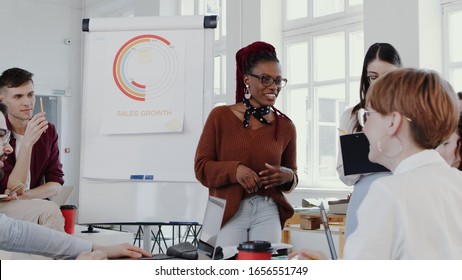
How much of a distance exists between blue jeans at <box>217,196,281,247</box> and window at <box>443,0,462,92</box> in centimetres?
291

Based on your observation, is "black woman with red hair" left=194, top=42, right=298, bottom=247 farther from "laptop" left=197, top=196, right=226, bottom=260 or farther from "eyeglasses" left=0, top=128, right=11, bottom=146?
"eyeglasses" left=0, top=128, right=11, bottom=146

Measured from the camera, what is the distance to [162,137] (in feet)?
11.7

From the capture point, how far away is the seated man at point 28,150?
2842 millimetres

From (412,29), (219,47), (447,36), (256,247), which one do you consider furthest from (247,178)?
(219,47)

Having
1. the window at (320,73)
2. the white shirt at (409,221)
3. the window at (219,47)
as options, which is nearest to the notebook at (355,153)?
the white shirt at (409,221)

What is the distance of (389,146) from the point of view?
1228 millimetres

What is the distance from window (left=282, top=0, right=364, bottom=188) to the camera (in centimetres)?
548

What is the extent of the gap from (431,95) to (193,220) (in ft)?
8.43

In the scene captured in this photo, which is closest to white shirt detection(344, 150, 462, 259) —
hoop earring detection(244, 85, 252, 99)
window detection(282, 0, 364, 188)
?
hoop earring detection(244, 85, 252, 99)

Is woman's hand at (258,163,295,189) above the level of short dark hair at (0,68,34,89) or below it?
below

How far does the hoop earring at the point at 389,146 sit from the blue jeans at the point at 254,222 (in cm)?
98

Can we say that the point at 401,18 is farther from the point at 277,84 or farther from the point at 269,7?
the point at 277,84

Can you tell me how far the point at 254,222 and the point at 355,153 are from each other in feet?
1.71
